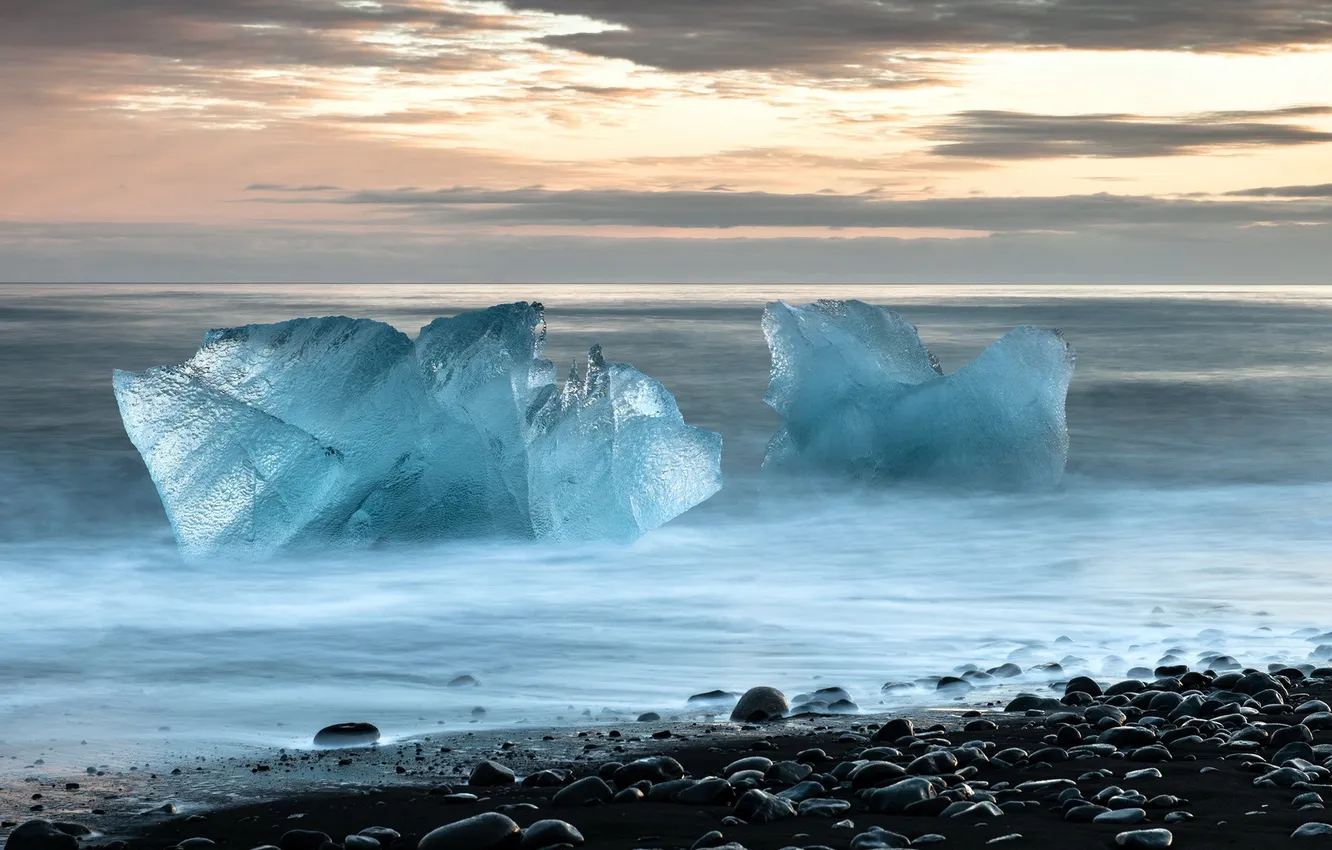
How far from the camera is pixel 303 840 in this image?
3697 mm

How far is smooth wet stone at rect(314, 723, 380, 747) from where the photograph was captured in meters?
5.13

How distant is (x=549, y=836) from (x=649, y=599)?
4.82 meters

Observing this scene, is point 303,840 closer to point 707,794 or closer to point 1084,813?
point 707,794

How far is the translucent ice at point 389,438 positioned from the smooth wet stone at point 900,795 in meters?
5.77

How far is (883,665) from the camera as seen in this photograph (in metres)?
6.55

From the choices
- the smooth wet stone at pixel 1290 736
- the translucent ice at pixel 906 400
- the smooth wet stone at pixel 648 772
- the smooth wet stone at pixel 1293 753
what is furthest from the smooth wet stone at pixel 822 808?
the translucent ice at pixel 906 400

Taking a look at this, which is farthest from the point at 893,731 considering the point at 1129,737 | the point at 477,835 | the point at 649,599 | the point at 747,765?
the point at 649,599

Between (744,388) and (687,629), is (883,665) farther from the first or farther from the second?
(744,388)

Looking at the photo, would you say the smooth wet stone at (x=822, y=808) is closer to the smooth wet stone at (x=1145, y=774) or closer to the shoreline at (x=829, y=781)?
the shoreline at (x=829, y=781)

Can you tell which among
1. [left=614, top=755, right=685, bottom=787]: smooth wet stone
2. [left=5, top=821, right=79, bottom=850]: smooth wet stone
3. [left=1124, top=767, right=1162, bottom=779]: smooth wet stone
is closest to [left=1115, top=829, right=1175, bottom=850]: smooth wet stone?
[left=1124, top=767, right=1162, bottom=779]: smooth wet stone

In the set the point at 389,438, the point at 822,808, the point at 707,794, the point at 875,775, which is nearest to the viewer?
the point at 822,808

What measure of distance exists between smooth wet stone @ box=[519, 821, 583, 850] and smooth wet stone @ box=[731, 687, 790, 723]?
5.79 ft

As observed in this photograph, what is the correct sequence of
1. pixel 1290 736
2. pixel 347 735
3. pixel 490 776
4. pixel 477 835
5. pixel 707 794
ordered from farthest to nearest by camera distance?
1. pixel 347 735
2. pixel 1290 736
3. pixel 490 776
4. pixel 707 794
5. pixel 477 835

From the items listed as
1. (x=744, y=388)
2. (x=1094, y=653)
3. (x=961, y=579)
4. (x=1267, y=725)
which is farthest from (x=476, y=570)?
(x=744, y=388)
